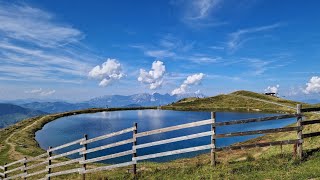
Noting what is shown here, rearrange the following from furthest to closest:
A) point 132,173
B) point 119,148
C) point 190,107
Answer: point 190,107
point 119,148
point 132,173

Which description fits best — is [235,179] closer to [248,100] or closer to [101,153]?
[101,153]

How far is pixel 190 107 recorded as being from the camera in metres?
183

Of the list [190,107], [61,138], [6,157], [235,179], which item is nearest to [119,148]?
[6,157]

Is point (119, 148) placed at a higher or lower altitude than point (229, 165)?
lower

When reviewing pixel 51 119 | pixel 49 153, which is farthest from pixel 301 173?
pixel 51 119

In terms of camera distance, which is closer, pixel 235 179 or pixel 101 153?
pixel 235 179

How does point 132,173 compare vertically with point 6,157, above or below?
above

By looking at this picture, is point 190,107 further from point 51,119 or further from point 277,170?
point 277,170

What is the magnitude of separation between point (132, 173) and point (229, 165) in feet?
21.1

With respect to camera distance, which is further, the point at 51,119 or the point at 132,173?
the point at 51,119

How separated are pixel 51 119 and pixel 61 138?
57260 millimetres

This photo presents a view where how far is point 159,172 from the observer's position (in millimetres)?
20656

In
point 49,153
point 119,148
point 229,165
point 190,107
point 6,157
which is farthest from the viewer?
point 190,107

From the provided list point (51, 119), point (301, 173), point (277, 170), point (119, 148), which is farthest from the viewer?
point (51, 119)
